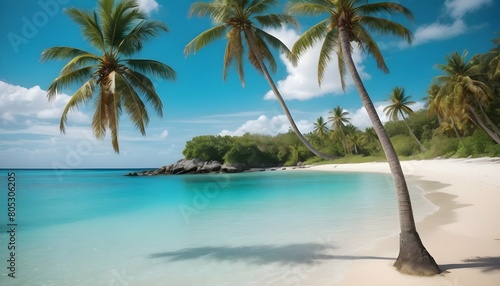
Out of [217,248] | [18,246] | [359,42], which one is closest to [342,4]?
[359,42]

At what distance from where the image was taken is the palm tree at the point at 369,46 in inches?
214

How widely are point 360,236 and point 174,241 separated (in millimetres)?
5754

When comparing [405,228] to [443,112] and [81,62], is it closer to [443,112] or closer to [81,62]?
[81,62]

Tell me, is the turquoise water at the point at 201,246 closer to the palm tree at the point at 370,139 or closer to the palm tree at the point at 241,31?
the palm tree at the point at 241,31

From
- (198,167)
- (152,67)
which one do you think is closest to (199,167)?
(198,167)

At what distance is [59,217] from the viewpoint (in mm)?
15836

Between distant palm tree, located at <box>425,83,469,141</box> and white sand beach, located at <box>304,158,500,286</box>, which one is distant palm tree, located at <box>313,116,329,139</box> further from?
white sand beach, located at <box>304,158,500,286</box>

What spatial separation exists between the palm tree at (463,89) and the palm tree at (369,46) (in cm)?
1990

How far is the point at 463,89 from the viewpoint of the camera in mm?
24297

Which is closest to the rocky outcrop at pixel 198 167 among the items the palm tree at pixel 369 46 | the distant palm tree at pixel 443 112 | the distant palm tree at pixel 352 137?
the distant palm tree at pixel 352 137

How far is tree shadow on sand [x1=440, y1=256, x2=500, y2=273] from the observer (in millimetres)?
5350

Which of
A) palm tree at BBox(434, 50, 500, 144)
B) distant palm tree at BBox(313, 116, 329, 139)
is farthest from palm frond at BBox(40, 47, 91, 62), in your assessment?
distant palm tree at BBox(313, 116, 329, 139)

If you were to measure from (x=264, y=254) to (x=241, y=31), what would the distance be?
259 inches

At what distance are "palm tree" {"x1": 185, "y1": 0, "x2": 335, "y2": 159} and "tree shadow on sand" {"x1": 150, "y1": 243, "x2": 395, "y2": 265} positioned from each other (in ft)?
13.2
